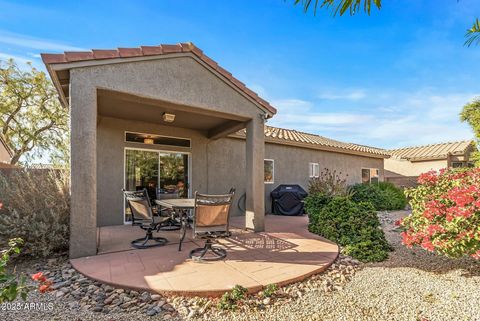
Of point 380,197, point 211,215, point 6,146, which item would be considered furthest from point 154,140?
point 6,146

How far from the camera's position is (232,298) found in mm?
3230

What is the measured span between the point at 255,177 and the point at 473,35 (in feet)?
16.1

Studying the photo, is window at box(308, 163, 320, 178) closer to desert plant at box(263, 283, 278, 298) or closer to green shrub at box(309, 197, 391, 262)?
green shrub at box(309, 197, 391, 262)

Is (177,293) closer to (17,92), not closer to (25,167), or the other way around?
(25,167)

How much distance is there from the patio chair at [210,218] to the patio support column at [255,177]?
2.12m

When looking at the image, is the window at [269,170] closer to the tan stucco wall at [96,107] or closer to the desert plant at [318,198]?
the desert plant at [318,198]

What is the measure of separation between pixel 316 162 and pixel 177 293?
419 inches

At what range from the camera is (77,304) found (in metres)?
3.20

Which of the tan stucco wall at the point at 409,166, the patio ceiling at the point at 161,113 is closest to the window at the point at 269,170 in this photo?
the patio ceiling at the point at 161,113

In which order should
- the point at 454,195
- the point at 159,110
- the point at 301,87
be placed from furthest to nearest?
1. the point at 301,87
2. the point at 159,110
3. the point at 454,195

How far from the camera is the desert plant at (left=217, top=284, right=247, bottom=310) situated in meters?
3.12

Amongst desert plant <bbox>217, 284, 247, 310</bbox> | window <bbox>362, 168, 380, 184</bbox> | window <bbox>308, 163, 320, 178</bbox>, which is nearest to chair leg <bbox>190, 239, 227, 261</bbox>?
desert plant <bbox>217, 284, 247, 310</bbox>

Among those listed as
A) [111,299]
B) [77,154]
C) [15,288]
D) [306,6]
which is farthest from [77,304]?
[306,6]

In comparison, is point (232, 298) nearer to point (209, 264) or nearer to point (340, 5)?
point (209, 264)
